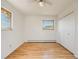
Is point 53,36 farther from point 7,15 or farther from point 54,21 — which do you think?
point 7,15

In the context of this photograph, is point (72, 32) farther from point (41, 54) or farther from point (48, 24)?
point (48, 24)

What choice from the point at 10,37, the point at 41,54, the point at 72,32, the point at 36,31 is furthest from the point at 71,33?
the point at 36,31

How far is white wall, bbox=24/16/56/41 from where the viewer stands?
820 cm

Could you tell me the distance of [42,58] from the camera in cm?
375

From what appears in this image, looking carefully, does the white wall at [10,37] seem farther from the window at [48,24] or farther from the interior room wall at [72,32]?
the window at [48,24]

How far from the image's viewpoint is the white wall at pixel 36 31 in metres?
8.20

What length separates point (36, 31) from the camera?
8.25 metres

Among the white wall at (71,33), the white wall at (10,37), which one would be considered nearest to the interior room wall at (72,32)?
the white wall at (71,33)

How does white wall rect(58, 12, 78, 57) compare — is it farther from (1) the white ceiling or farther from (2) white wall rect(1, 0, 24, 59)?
(2) white wall rect(1, 0, 24, 59)

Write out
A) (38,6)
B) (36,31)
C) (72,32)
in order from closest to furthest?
(72,32) → (38,6) → (36,31)

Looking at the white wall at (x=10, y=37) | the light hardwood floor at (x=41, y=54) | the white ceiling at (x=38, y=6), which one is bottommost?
the light hardwood floor at (x=41, y=54)

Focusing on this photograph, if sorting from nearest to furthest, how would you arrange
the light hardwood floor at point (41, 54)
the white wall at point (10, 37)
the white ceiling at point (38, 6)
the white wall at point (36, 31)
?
the white wall at point (10, 37) → the light hardwood floor at point (41, 54) → the white ceiling at point (38, 6) → the white wall at point (36, 31)

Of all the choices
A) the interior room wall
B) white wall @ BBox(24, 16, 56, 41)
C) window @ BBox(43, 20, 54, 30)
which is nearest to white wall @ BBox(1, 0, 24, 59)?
the interior room wall

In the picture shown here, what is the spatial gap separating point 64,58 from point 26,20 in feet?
17.0
